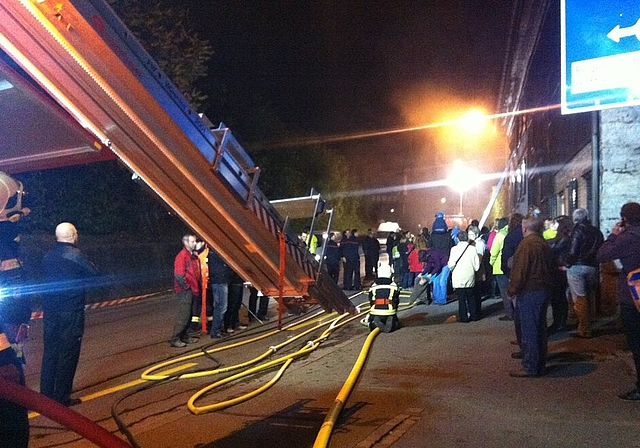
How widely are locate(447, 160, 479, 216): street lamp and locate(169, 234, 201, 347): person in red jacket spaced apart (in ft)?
135

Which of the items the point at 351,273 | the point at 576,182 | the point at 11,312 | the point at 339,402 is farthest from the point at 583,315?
the point at 351,273

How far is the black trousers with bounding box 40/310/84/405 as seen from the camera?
226 inches

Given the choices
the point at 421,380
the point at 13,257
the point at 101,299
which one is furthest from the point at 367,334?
the point at 101,299

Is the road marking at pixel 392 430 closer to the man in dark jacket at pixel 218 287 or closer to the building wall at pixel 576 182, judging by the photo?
the man in dark jacket at pixel 218 287

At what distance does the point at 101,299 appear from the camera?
1789cm

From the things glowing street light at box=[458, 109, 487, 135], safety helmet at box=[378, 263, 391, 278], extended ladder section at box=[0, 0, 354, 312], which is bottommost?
safety helmet at box=[378, 263, 391, 278]

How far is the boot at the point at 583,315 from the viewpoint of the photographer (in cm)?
792

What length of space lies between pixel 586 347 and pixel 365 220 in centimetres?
4158

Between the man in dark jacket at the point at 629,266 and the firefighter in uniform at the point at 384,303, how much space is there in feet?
12.2

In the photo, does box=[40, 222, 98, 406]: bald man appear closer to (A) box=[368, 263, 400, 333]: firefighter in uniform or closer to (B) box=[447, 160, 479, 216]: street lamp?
(A) box=[368, 263, 400, 333]: firefighter in uniform

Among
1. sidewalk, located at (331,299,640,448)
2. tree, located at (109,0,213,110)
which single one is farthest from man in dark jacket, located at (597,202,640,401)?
tree, located at (109,0,213,110)

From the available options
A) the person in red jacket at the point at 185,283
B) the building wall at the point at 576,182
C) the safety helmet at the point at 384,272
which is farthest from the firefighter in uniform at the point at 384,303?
the building wall at the point at 576,182

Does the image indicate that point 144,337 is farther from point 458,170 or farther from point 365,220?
point 458,170

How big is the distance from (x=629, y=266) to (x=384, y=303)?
13.3 feet
